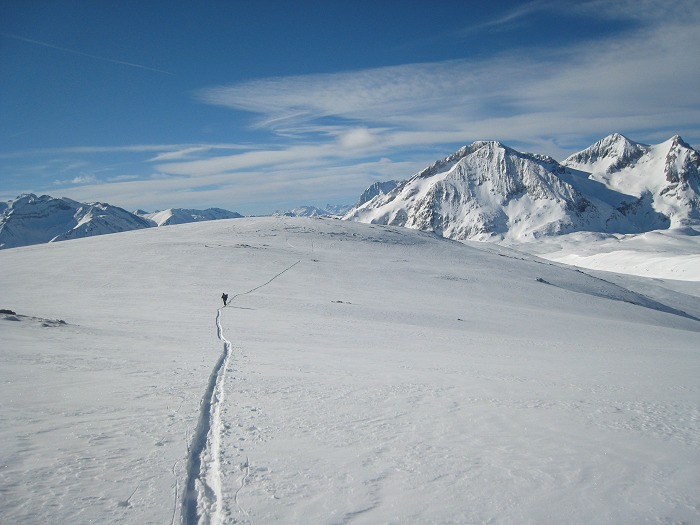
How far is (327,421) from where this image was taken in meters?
8.69

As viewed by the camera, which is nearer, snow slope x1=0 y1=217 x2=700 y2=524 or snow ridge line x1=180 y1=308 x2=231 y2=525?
snow ridge line x1=180 y1=308 x2=231 y2=525

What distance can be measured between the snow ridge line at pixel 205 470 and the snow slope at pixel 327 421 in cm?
3

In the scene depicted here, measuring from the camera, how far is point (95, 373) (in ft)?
35.1

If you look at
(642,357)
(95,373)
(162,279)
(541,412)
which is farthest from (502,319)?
(162,279)

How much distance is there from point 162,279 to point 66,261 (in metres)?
16.6

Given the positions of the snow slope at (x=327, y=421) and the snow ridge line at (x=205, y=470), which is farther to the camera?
the snow slope at (x=327, y=421)

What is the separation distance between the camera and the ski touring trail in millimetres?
5578

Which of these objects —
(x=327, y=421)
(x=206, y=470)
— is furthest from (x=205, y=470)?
(x=327, y=421)

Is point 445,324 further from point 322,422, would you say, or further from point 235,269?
point 235,269

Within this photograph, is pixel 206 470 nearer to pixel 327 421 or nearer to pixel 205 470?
pixel 205 470

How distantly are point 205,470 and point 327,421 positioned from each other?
2.80 m

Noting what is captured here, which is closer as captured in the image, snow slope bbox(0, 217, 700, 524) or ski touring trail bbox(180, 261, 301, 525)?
ski touring trail bbox(180, 261, 301, 525)

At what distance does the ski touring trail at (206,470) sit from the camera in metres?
5.58

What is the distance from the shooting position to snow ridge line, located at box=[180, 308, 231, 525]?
5586 millimetres
